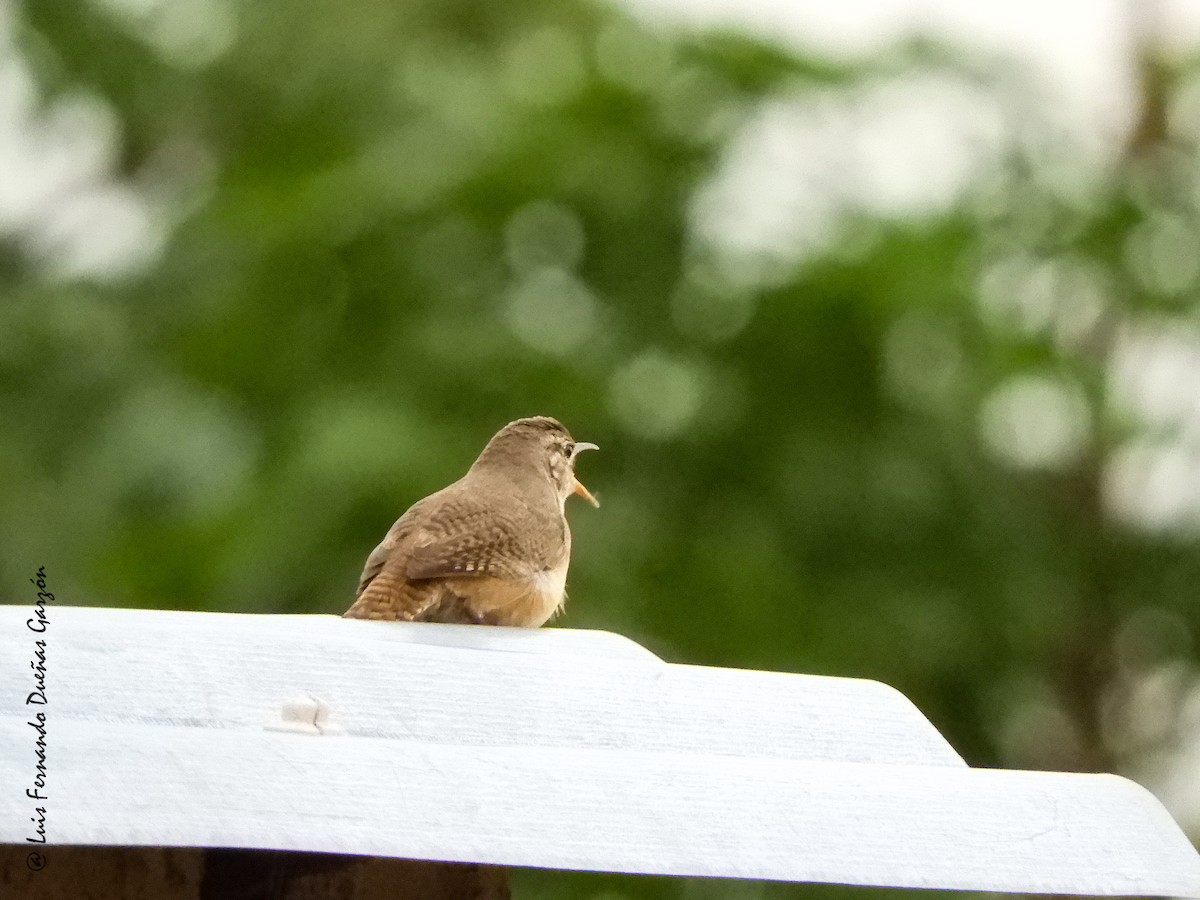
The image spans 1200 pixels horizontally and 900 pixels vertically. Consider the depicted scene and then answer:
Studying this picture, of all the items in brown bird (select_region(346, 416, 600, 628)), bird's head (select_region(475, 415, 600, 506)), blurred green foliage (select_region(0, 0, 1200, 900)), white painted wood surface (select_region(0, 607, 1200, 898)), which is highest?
blurred green foliage (select_region(0, 0, 1200, 900))

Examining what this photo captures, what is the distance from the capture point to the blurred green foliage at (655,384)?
273 inches

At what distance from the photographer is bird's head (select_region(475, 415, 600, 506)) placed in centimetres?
433

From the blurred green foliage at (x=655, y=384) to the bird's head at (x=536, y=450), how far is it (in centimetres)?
210

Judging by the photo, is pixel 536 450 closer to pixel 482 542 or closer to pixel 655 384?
pixel 482 542

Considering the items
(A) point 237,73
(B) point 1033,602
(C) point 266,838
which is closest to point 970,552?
(B) point 1033,602

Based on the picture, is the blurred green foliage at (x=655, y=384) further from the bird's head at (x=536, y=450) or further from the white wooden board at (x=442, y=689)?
the white wooden board at (x=442, y=689)

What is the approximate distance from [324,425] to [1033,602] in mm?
3101

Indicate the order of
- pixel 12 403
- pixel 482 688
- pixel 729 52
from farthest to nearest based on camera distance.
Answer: pixel 729 52 → pixel 12 403 → pixel 482 688

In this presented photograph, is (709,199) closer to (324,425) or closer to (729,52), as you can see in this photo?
(729,52)

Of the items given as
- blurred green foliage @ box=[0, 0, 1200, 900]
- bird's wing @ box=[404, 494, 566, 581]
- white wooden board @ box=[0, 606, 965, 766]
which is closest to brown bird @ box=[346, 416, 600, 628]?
bird's wing @ box=[404, 494, 566, 581]

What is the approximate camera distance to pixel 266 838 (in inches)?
67.7

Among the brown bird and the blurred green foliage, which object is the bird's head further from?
the blurred green foliage

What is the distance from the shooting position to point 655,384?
747 centimetres

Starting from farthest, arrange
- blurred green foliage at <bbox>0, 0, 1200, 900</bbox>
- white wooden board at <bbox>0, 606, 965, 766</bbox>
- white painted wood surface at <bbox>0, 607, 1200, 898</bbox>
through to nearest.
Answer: blurred green foliage at <bbox>0, 0, 1200, 900</bbox> < white wooden board at <bbox>0, 606, 965, 766</bbox> < white painted wood surface at <bbox>0, 607, 1200, 898</bbox>
